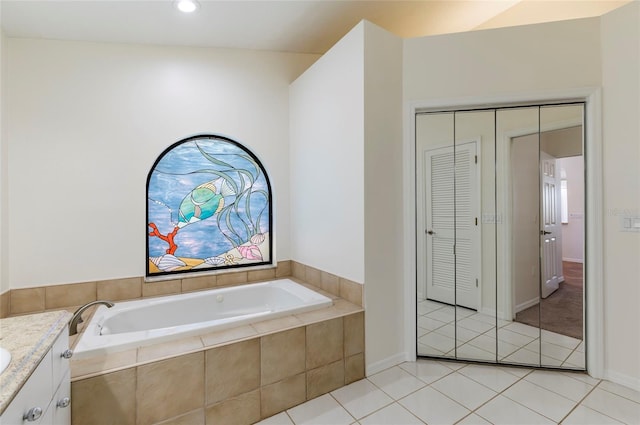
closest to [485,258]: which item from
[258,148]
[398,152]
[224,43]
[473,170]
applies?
[473,170]

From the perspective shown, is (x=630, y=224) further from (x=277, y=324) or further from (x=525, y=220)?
(x=277, y=324)

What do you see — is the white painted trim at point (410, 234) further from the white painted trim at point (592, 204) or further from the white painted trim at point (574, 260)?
the white painted trim at point (574, 260)

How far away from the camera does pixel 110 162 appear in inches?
97.6

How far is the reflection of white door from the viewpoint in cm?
228

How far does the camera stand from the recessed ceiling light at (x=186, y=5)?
213cm

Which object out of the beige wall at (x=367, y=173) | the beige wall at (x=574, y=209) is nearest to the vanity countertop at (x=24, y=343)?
the beige wall at (x=367, y=173)

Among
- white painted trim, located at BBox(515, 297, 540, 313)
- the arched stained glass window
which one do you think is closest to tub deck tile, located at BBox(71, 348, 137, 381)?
the arched stained glass window

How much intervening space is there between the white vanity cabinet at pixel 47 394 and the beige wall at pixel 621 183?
3.04m

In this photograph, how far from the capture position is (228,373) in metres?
1.74

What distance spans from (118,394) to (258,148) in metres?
2.16

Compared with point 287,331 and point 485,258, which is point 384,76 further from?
point 287,331

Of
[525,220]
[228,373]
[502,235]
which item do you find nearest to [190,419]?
[228,373]

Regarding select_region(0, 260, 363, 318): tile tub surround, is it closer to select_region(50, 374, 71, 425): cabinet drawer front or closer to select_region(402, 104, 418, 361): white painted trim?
select_region(402, 104, 418, 361): white painted trim

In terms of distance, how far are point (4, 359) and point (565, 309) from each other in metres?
3.05
